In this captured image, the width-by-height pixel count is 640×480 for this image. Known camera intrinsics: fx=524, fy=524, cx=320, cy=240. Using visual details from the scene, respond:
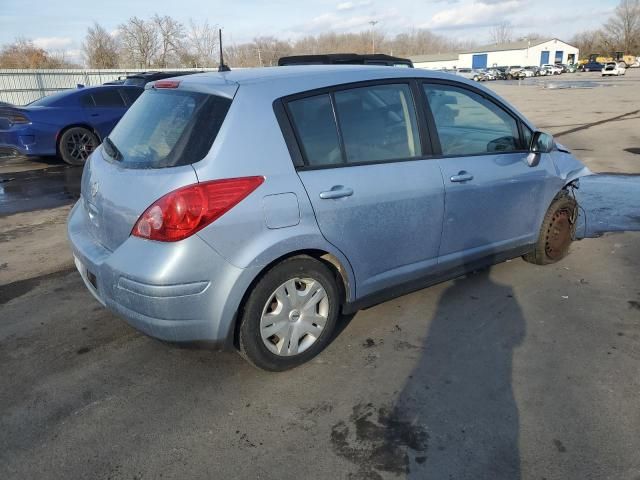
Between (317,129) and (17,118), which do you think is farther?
(17,118)

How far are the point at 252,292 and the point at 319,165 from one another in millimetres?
817

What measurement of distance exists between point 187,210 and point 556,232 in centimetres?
339

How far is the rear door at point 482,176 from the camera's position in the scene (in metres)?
3.63

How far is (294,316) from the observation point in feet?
10.1

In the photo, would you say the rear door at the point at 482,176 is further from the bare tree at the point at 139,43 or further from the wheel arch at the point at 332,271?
the bare tree at the point at 139,43

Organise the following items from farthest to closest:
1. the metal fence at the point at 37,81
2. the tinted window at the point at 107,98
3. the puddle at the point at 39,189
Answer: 1. the metal fence at the point at 37,81
2. the tinted window at the point at 107,98
3. the puddle at the point at 39,189

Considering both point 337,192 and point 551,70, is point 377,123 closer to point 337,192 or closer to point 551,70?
point 337,192

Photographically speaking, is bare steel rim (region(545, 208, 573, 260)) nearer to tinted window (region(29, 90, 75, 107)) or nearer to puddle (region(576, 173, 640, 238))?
puddle (region(576, 173, 640, 238))

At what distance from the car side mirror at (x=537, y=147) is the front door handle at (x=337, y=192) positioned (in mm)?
1856

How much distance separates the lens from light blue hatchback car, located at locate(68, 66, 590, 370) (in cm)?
269

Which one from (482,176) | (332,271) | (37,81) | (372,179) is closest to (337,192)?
(372,179)

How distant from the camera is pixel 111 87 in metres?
10.8

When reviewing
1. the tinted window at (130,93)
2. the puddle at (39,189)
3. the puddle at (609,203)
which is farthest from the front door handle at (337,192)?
the tinted window at (130,93)

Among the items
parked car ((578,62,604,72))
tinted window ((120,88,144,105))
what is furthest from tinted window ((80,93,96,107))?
parked car ((578,62,604,72))
